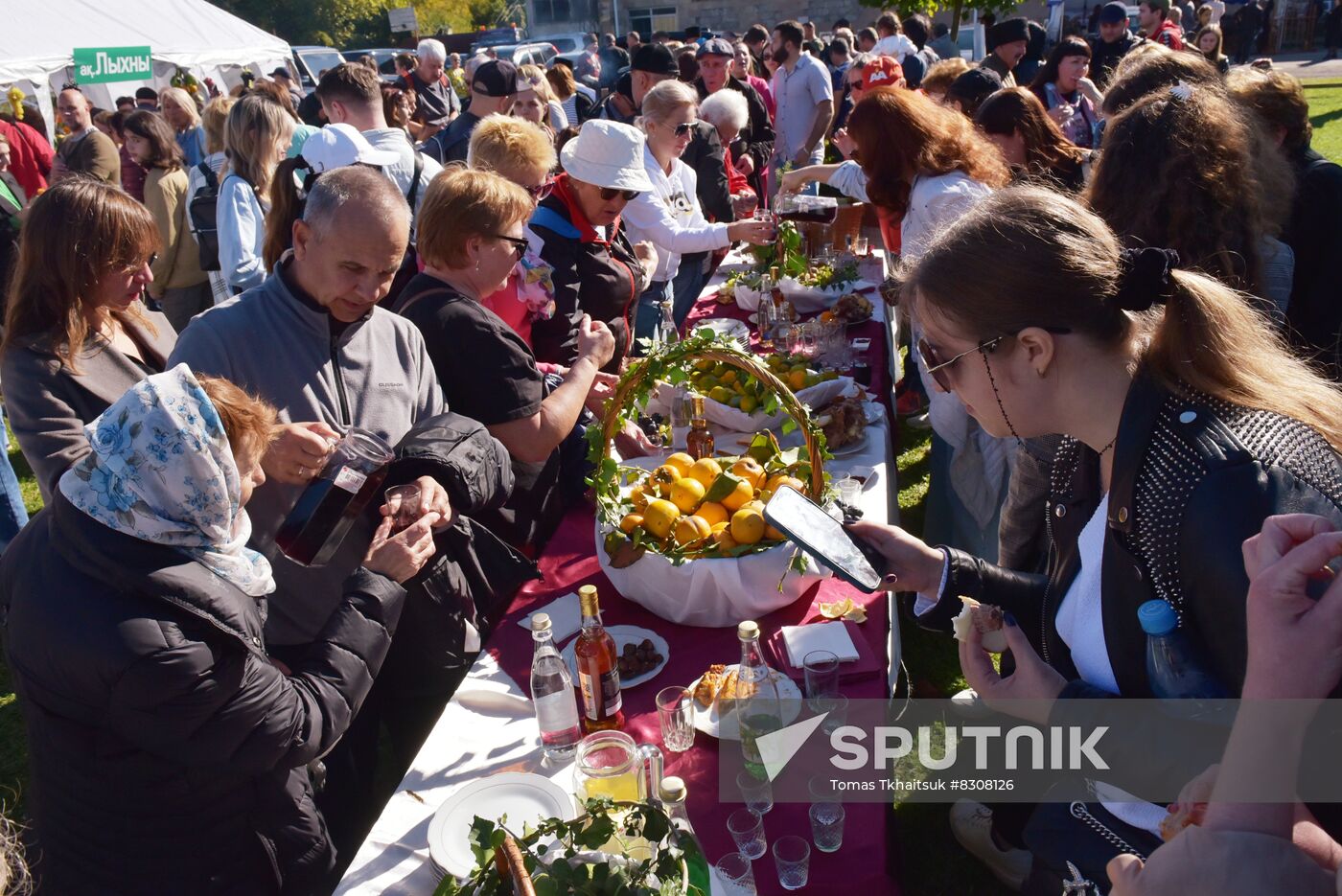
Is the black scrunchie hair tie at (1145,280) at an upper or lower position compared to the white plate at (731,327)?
upper

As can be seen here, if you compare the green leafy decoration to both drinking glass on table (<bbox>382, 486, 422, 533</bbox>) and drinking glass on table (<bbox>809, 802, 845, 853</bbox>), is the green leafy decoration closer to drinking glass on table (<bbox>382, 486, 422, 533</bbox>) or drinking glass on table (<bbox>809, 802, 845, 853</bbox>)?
drinking glass on table (<bbox>809, 802, 845, 853</bbox>)

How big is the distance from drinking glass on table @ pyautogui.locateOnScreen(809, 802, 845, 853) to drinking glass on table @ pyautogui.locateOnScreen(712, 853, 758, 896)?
17 centimetres

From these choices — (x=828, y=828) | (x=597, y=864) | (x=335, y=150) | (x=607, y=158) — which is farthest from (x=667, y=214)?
(x=597, y=864)

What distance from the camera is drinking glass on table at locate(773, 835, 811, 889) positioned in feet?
5.43

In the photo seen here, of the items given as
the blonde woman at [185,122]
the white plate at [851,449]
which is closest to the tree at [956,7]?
the blonde woman at [185,122]

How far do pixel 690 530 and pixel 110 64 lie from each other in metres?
16.4

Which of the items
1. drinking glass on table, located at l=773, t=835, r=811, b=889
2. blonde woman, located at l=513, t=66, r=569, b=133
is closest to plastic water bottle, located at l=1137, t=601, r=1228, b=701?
drinking glass on table, located at l=773, t=835, r=811, b=889

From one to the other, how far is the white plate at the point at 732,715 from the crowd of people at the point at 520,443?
0.36m

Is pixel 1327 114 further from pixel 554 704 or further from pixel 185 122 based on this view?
pixel 554 704

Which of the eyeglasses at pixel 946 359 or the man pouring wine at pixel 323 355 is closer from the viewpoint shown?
the eyeglasses at pixel 946 359

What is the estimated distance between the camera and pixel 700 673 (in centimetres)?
223

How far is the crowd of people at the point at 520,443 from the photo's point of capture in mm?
1500

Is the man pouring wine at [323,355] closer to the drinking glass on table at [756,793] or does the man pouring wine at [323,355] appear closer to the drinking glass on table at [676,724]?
the drinking glass on table at [676,724]

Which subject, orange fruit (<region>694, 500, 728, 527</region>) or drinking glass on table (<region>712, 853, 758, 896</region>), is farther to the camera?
orange fruit (<region>694, 500, 728, 527</region>)
